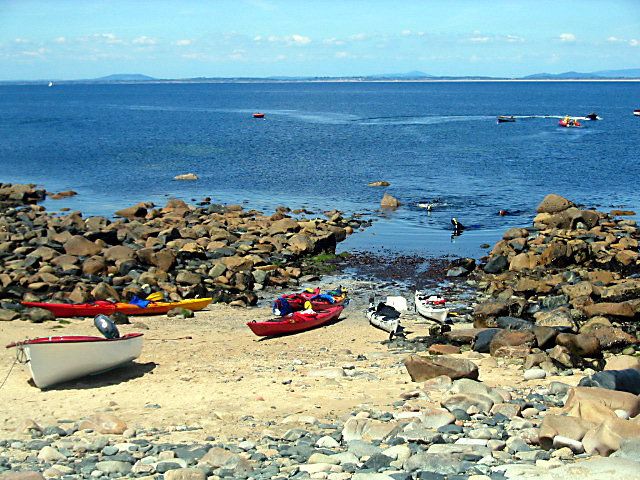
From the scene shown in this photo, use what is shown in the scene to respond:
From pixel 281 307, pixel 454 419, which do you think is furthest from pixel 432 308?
pixel 454 419

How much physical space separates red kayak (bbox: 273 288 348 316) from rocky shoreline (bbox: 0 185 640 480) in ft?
5.79

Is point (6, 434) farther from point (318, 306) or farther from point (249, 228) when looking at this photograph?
point (249, 228)

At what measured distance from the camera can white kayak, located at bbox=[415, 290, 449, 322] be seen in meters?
24.1

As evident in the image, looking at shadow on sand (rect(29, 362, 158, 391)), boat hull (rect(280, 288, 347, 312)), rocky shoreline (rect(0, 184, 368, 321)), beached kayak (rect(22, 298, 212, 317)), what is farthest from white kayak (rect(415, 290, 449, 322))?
shadow on sand (rect(29, 362, 158, 391))

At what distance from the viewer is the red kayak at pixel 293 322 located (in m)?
22.1

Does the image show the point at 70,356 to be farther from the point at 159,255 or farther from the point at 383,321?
the point at 159,255

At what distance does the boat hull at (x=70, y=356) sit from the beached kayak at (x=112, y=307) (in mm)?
5931

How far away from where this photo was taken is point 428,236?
128ft

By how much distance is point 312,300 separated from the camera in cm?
2492

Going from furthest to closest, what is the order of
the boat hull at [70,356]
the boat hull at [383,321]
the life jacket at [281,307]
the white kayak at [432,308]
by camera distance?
the white kayak at [432,308] < the life jacket at [281,307] < the boat hull at [383,321] < the boat hull at [70,356]

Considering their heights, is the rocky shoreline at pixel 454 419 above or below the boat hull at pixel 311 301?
above

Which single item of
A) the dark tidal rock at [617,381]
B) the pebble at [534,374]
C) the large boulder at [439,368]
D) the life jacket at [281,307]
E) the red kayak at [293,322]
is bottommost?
the red kayak at [293,322]

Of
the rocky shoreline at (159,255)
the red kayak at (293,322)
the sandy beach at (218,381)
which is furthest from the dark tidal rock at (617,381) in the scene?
the rocky shoreline at (159,255)

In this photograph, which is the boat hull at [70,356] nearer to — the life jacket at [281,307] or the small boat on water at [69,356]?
the small boat on water at [69,356]
